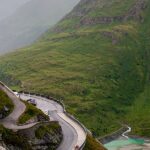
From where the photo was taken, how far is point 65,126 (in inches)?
4759

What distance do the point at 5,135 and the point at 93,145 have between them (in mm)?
36845

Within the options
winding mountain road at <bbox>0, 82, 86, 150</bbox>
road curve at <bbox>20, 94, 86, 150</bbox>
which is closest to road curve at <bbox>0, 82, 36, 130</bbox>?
winding mountain road at <bbox>0, 82, 86, 150</bbox>

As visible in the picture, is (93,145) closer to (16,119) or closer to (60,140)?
(60,140)

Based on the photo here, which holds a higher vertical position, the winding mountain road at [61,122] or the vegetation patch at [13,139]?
the vegetation patch at [13,139]

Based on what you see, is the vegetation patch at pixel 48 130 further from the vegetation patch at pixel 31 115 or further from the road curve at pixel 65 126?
the vegetation patch at pixel 31 115

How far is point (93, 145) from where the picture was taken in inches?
4707

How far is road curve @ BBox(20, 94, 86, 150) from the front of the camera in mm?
105556

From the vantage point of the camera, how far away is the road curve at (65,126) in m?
106

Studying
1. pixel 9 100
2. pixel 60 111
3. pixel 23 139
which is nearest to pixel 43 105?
pixel 60 111

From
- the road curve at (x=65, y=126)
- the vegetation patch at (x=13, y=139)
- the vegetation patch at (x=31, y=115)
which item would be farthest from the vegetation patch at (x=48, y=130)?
the vegetation patch at (x=13, y=139)

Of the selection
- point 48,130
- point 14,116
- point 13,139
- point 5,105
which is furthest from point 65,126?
point 13,139

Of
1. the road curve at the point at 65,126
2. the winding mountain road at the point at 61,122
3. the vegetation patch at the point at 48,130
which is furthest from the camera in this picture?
the road curve at the point at 65,126

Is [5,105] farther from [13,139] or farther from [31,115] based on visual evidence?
[13,139]

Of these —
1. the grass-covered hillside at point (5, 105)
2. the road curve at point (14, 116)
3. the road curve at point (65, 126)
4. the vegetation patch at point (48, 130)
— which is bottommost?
the road curve at point (65, 126)
